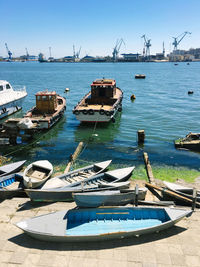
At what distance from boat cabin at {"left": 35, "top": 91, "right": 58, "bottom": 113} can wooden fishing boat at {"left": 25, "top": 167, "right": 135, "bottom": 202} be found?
18.2 m

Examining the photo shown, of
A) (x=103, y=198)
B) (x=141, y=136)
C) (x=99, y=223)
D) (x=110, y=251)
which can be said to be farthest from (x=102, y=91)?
(x=110, y=251)

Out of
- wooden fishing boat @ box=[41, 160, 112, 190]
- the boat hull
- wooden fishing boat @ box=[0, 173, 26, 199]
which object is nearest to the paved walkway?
wooden fishing boat @ box=[0, 173, 26, 199]

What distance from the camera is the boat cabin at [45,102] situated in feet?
99.7

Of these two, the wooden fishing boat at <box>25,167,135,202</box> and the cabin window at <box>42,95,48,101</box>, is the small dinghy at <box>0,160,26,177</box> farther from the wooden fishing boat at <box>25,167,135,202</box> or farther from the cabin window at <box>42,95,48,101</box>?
the cabin window at <box>42,95,48,101</box>

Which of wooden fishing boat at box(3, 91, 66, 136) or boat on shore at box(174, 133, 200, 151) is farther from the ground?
wooden fishing boat at box(3, 91, 66, 136)

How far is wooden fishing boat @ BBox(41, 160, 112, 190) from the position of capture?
14.5 meters

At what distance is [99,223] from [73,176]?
18.2 ft

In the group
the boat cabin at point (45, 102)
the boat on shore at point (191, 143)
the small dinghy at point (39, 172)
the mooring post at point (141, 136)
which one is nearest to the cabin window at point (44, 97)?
the boat cabin at point (45, 102)

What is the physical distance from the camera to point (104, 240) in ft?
34.1

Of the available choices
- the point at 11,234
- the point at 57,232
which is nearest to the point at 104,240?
the point at 57,232

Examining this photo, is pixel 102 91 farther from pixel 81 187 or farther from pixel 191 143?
pixel 81 187

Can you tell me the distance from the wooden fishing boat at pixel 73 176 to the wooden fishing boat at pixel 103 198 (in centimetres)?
296

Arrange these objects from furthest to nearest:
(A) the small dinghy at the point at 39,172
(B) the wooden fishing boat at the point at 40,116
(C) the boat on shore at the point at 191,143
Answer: (B) the wooden fishing boat at the point at 40,116
(C) the boat on shore at the point at 191,143
(A) the small dinghy at the point at 39,172

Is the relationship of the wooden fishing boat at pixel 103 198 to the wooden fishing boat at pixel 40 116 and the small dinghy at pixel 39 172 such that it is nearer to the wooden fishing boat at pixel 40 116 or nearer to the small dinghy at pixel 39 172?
the small dinghy at pixel 39 172
